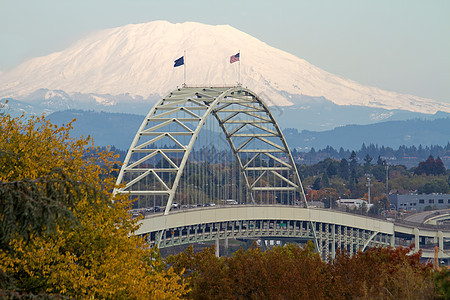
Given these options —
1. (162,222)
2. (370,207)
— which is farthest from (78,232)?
(370,207)

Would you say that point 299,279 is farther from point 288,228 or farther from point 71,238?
point 288,228

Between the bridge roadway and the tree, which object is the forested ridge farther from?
the bridge roadway

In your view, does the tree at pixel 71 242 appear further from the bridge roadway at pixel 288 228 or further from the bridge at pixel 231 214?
the bridge roadway at pixel 288 228

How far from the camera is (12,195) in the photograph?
24.1 m

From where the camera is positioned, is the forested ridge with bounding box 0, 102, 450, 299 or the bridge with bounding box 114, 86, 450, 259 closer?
the forested ridge with bounding box 0, 102, 450, 299

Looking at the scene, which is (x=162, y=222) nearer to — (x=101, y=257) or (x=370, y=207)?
(x=101, y=257)

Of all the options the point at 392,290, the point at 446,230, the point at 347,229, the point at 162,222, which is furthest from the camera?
the point at 446,230

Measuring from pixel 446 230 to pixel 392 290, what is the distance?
316 ft

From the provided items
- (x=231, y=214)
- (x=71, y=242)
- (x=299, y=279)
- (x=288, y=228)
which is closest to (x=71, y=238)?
(x=71, y=242)

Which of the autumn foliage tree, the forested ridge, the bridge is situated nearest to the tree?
the forested ridge

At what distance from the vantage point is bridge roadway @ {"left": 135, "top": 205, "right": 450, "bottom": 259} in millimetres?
99125

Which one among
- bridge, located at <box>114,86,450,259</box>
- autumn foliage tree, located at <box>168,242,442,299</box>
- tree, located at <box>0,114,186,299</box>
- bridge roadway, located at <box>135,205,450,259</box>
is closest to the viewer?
tree, located at <box>0,114,186,299</box>

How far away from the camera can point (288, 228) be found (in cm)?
12000

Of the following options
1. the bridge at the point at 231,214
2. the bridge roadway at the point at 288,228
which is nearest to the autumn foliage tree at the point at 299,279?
the bridge at the point at 231,214
